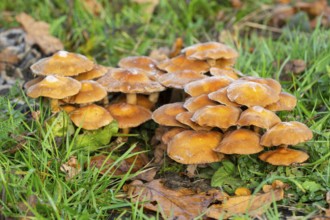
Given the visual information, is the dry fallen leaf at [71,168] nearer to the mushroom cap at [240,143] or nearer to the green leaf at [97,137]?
the green leaf at [97,137]

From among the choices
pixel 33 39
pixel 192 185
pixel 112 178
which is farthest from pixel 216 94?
pixel 33 39

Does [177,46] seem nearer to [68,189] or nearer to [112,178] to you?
[112,178]

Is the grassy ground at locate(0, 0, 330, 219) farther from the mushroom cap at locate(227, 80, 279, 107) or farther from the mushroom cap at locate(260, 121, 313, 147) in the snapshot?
the mushroom cap at locate(227, 80, 279, 107)

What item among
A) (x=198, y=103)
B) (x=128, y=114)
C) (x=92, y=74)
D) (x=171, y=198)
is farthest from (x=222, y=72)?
(x=171, y=198)

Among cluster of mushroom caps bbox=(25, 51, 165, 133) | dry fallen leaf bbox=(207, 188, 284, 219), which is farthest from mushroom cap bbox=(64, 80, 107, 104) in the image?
dry fallen leaf bbox=(207, 188, 284, 219)

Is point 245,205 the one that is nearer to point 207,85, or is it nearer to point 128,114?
point 207,85

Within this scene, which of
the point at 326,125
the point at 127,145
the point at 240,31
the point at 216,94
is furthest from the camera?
the point at 240,31

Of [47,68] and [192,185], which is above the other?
[47,68]
